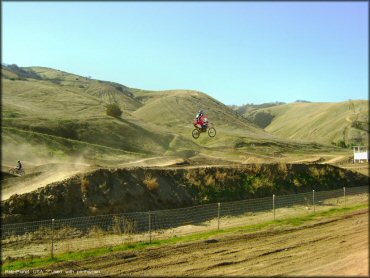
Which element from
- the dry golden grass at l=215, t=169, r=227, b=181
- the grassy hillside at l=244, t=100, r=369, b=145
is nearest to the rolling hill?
the grassy hillside at l=244, t=100, r=369, b=145

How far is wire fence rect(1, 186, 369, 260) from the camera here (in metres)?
20.2

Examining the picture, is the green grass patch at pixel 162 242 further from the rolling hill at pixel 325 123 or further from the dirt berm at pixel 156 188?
the rolling hill at pixel 325 123

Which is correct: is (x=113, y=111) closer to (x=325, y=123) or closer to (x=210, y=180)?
(x=210, y=180)

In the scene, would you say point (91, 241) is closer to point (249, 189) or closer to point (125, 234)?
point (125, 234)

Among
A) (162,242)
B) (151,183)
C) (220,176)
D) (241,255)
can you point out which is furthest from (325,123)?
(241,255)

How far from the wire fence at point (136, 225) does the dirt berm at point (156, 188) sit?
56.5 inches

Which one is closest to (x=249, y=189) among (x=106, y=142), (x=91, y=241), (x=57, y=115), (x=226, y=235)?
(x=226, y=235)

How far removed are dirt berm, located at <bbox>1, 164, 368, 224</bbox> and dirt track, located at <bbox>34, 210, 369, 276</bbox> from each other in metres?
9.15

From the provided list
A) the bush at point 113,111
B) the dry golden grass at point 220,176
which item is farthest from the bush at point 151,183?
the bush at point 113,111

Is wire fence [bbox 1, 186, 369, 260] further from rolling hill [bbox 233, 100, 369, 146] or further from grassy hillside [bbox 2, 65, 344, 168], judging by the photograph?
rolling hill [bbox 233, 100, 369, 146]

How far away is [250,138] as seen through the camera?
63656 mm

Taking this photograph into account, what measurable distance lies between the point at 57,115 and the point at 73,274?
5072 cm

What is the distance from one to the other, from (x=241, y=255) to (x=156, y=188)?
13828mm

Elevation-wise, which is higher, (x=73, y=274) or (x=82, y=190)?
(x=82, y=190)
